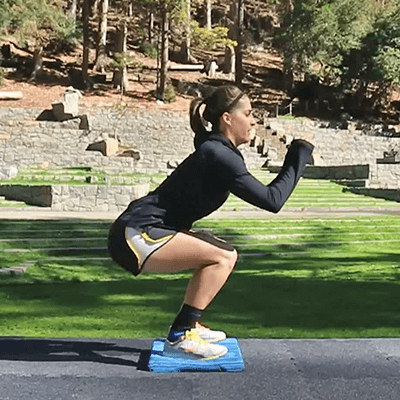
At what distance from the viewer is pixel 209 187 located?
3.70 metres

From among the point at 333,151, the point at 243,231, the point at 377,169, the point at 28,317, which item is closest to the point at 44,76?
the point at 333,151

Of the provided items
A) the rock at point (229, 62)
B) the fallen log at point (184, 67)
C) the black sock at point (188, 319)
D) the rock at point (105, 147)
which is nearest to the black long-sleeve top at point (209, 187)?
the black sock at point (188, 319)

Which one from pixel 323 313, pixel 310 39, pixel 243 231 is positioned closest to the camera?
pixel 323 313

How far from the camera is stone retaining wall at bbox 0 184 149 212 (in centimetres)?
2097

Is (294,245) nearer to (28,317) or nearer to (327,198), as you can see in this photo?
(28,317)

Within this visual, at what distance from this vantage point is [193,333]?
3.77 meters

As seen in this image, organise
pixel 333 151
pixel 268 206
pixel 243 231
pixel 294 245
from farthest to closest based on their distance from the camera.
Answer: pixel 333 151, pixel 243 231, pixel 294 245, pixel 268 206

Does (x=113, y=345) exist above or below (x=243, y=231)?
above

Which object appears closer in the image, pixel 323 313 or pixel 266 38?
pixel 323 313

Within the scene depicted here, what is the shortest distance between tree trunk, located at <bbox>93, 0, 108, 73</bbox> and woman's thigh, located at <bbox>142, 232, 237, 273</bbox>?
41.1m

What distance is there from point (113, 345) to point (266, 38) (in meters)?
57.4

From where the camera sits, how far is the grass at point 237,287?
6.05 m

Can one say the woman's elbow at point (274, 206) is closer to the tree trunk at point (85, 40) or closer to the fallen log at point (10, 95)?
the fallen log at point (10, 95)

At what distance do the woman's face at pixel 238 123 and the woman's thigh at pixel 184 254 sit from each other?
566 mm
